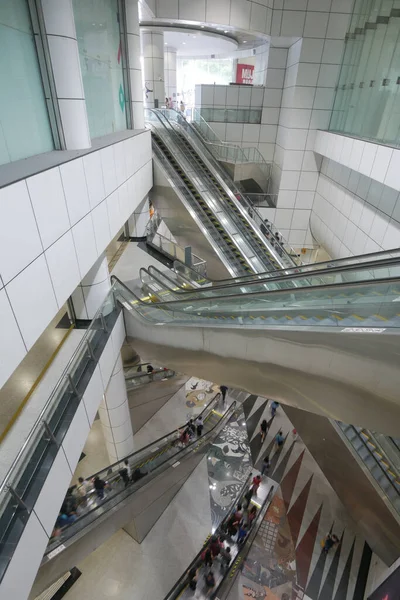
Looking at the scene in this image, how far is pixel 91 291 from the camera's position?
22.0 ft

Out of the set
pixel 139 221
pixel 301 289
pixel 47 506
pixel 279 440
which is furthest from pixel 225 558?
pixel 139 221

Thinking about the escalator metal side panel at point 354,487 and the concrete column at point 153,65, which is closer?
the escalator metal side panel at point 354,487

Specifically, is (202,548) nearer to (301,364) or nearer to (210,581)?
(210,581)

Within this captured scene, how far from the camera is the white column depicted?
8.09 m

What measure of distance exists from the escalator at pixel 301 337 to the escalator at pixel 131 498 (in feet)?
10.3

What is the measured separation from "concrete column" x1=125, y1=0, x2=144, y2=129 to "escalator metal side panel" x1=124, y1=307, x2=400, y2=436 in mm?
6309

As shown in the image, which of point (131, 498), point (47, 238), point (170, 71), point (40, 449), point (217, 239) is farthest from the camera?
point (170, 71)

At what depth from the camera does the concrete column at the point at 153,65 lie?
1655 centimetres

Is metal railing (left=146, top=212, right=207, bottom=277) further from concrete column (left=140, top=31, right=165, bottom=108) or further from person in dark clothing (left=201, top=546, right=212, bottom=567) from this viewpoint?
concrete column (left=140, top=31, right=165, bottom=108)

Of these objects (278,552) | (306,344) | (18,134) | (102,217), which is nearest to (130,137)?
(102,217)

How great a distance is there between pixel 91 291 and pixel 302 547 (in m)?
8.89

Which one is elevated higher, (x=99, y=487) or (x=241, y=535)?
(x=99, y=487)

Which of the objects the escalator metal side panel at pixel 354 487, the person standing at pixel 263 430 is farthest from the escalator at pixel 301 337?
the person standing at pixel 263 430

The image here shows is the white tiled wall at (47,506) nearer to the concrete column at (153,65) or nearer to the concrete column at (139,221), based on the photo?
the concrete column at (139,221)
